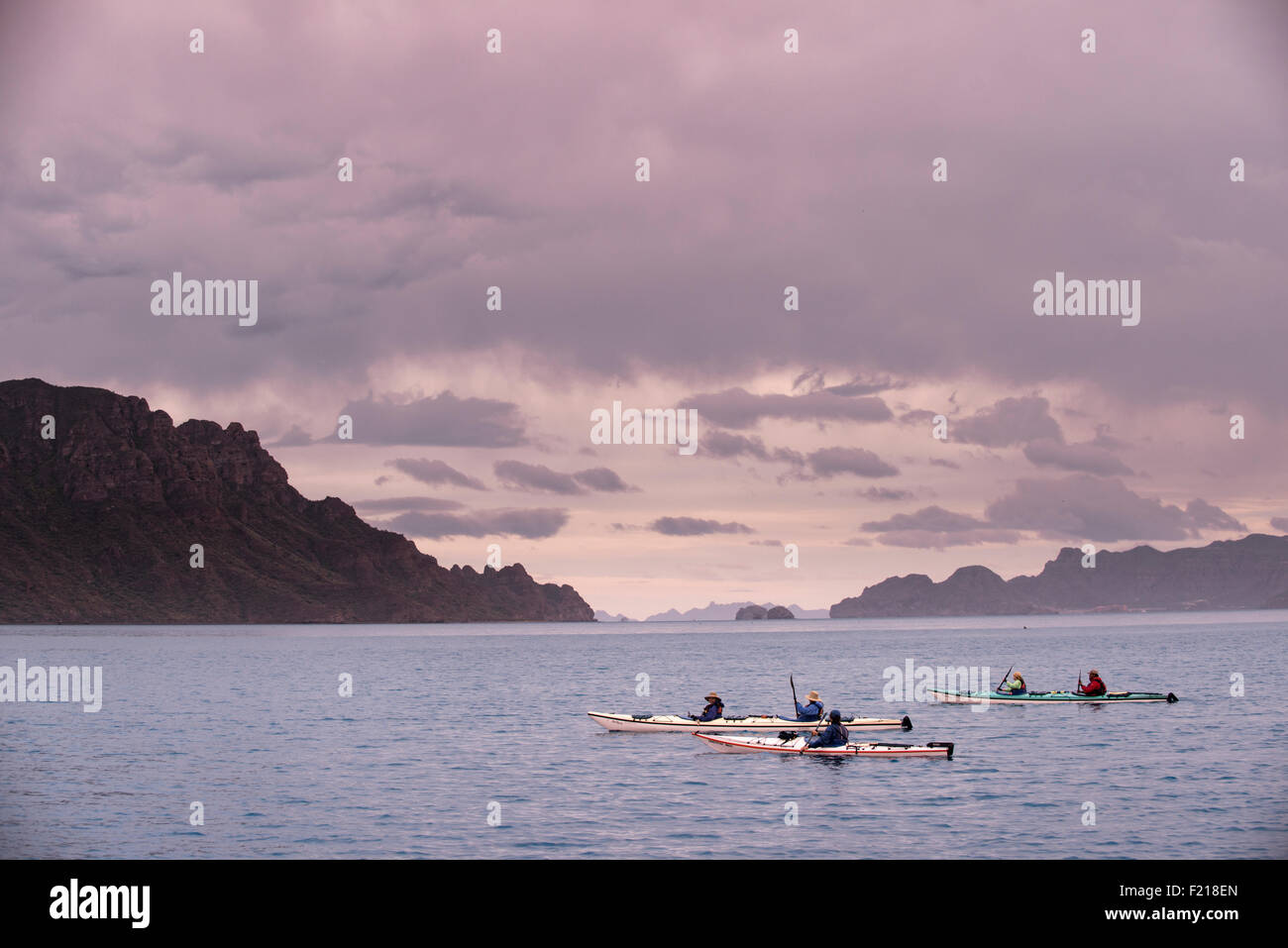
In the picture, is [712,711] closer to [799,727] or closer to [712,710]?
[712,710]

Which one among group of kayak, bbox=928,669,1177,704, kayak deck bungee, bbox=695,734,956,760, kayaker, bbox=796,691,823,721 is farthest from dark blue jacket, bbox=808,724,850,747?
group of kayak, bbox=928,669,1177,704

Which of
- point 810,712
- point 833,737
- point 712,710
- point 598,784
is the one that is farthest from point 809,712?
point 598,784

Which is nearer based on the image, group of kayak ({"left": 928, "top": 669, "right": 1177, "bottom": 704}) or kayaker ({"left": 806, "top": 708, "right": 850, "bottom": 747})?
kayaker ({"left": 806, "top": 708, "right": 850, "bottom": 747})

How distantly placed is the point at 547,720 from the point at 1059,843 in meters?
46.1

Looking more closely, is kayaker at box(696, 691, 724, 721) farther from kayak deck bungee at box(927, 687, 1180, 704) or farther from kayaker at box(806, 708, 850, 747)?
kayak deck bungee at box(927, 687, 1180, 704)

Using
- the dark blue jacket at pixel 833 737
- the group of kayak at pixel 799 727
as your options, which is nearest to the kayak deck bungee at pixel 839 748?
the group of kayak at pixel 799 727

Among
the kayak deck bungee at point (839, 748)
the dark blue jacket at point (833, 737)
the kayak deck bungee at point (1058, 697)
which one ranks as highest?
the dark blue jacket at point (833, 737)

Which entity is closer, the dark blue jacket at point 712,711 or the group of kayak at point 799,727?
the group of kayak at point 799,727

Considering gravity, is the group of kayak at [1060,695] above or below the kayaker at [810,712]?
below

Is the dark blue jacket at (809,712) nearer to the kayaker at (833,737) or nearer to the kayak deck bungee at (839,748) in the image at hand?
the kayak deck bungee at (839,748)

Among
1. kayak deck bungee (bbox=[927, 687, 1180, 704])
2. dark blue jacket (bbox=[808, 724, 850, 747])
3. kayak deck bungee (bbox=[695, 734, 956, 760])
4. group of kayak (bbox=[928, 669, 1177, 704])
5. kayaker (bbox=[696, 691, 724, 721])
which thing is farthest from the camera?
kayak deck bungee (bbox=[927, 687, 1180, 704])

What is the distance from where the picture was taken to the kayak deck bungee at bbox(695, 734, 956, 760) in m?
50.5

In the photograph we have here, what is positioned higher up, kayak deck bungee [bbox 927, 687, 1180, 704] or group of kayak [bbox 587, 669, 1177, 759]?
group of kayak [bbox 587, 669, 1177, 759]

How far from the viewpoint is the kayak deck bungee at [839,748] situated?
50.5 metres
